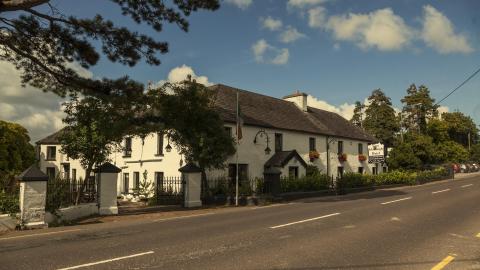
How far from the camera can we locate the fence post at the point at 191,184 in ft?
68.4

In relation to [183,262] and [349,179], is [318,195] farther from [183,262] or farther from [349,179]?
[183,262]

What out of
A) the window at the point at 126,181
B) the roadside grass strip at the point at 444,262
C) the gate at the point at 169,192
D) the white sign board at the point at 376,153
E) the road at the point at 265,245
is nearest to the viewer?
the roadside grass strip at the point at 444,262

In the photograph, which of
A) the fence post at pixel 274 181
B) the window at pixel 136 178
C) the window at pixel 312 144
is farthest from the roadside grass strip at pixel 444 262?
the window at pixel 312 144

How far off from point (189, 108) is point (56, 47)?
8885 mm

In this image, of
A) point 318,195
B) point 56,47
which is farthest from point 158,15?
point 318,195

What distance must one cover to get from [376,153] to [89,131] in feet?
101

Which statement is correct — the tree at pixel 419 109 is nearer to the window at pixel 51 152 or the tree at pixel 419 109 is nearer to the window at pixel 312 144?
the window at pixel 312 144

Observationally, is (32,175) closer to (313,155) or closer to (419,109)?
(313,155)

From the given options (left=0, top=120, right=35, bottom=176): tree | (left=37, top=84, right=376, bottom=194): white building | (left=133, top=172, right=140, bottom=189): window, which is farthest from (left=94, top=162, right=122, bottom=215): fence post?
(left=0, top=120, right=35, bottom=176): tree

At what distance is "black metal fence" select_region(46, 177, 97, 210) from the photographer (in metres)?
15.6

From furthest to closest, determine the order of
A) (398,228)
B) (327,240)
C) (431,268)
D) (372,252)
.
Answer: (398,228)
(327,240)
(372,252)
(431,268)

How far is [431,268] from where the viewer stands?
703 centimetres

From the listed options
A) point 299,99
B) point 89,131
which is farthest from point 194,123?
point 299,99

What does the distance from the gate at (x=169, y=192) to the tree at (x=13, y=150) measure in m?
20.2
